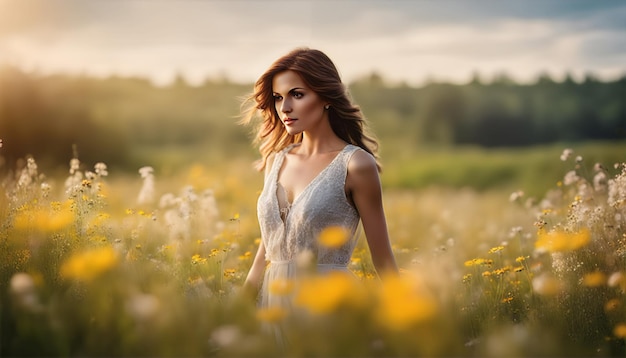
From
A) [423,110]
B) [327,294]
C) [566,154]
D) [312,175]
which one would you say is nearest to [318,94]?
[312,175]

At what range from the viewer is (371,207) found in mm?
3580

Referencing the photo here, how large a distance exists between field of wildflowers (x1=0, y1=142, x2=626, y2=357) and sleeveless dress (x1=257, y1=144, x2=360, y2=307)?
1.08 ft

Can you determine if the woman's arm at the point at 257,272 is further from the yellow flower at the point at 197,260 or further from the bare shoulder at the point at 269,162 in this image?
the bare shoulder at the point at 269,162

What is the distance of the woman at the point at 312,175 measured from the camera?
140 inches

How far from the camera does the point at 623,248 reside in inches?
153

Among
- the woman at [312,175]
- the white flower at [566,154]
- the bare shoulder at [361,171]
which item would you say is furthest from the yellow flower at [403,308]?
the white flower at [566,154]

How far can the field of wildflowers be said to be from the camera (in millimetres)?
1737

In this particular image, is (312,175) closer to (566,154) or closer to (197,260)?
(197,260)

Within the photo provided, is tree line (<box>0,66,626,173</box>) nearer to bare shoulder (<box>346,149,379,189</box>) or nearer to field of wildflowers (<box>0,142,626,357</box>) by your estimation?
field of wildflowers (<box>0,142,626,357</box>)

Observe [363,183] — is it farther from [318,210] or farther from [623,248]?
[623,248]

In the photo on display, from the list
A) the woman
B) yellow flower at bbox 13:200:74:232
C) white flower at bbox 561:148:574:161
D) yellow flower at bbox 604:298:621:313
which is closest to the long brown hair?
the woman

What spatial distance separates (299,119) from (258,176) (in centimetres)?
1059

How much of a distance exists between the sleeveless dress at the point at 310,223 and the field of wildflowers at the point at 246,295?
33 cm

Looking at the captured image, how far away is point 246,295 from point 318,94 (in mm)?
1674
